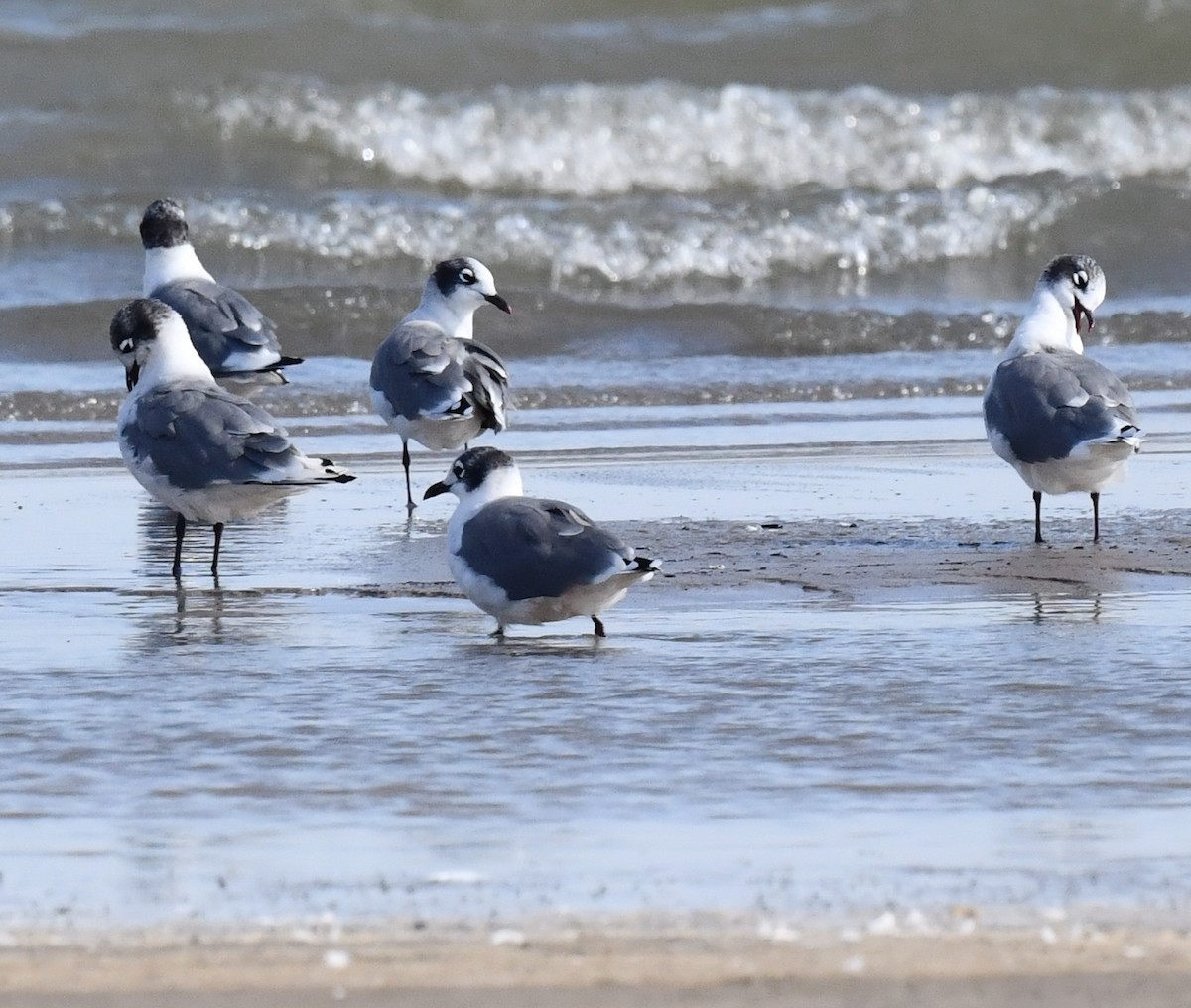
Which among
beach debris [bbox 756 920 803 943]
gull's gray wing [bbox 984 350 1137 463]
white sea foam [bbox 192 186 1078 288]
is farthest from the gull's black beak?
beach debris [bbox 756 920 803 943]

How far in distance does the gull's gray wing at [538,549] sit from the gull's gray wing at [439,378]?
2.83 m

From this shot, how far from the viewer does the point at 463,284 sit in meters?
10.2

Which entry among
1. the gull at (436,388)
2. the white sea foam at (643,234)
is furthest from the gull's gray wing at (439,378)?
the white sea foam at (643,234)

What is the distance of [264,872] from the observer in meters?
3.89

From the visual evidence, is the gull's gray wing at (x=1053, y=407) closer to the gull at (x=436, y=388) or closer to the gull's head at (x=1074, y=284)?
the gull's head at (x=1074, y=284)

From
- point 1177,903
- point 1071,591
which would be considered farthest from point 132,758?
point 1071,591

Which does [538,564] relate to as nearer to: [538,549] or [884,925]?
[538,549]

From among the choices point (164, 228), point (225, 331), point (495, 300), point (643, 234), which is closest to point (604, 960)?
point (495, 300)

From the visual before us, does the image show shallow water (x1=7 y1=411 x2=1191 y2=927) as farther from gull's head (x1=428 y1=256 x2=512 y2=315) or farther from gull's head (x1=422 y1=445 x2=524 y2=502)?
gull's head (x1=428 y1=256 x2=512 y2=315)

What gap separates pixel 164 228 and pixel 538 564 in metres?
5.62

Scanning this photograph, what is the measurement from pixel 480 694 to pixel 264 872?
4.97ft

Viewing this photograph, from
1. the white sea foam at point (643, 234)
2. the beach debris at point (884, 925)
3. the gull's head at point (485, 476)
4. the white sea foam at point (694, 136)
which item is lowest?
the beach debris at point (884, 925)

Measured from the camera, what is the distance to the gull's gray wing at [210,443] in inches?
288

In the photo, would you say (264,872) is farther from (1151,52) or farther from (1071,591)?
(1151,52)
